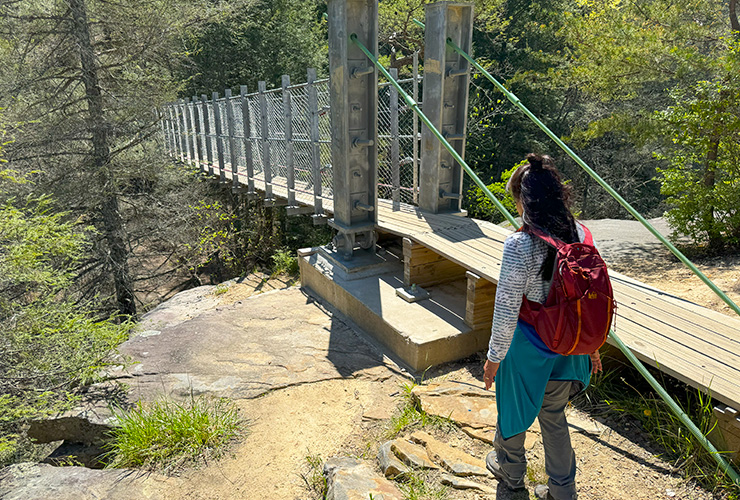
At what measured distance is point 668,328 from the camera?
295cm

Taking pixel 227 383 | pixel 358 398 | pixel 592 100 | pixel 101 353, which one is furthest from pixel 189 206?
pixel 592 100

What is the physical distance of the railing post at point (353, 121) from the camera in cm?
466

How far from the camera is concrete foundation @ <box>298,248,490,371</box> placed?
386 cm

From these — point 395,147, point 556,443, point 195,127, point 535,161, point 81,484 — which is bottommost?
point 81,484

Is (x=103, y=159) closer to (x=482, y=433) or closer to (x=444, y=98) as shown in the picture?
(x=444, y=98)

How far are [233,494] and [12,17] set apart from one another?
10123 millimetres

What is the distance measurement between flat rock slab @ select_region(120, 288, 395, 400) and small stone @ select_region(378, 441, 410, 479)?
1.11 m

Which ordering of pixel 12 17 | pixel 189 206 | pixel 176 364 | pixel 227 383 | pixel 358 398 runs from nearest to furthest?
pixel 358 398, pixel 227 383, pixel 176 364, pixel 12 17, pixel 189 206

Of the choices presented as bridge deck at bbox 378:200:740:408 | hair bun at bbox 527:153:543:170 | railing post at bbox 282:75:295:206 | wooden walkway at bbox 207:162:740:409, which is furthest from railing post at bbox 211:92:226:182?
hair bun at bbox 527:153:543:170

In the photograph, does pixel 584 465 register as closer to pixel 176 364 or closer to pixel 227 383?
pixel 227 383

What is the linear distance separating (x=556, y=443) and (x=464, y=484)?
567mm

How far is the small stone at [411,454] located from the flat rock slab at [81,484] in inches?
50.0

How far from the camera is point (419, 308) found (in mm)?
4332

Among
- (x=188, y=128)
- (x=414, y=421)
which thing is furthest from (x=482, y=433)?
(x=188, y=128)
